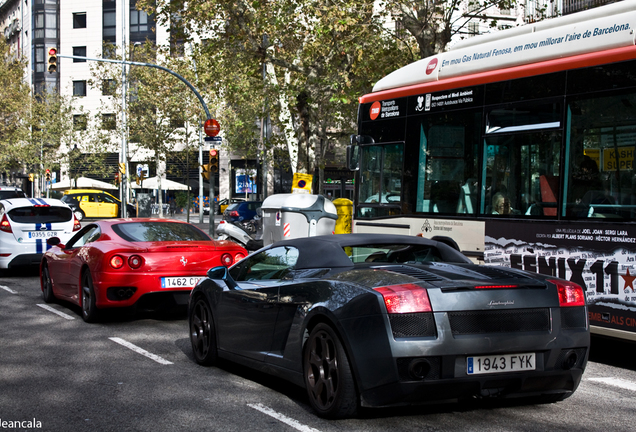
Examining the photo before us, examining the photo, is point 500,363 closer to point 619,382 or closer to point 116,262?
point 619,382

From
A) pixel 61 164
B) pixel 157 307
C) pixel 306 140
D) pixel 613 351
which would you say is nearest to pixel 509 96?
pixel 613 351

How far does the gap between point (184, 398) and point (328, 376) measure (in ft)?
4.23

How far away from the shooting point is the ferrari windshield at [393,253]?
561cm

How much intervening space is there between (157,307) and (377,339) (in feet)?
16.8

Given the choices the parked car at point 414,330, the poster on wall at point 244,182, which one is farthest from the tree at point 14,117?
the parked car at point 414,330

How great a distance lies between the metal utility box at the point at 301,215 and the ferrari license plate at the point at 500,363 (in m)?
11.9

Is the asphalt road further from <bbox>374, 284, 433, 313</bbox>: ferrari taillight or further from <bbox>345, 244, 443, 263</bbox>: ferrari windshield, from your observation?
<bbox>345, 244, 443, 263</bbox>: ferrari windshield

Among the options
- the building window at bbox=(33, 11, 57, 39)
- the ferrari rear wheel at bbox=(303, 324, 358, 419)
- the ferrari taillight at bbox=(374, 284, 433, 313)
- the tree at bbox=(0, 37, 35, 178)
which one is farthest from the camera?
the building window at bbox=(33, 11, 57, 39)

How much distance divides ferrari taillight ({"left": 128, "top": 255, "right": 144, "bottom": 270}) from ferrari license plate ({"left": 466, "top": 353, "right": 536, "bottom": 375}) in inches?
209

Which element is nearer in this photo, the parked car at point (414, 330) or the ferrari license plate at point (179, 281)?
the parked car at point (414, 330)

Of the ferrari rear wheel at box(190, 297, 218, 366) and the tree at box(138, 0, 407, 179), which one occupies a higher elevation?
the tree at box(138, 0, 407, 179)

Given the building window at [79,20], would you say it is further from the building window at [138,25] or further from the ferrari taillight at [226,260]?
the ferrari taillight at [226,260]

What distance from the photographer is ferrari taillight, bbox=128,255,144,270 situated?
29.2 ft

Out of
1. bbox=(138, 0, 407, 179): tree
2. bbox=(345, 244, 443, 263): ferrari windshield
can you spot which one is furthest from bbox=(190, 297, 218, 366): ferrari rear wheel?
bbox=(138, 0, 407, 179): tree
